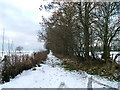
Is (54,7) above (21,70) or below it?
above

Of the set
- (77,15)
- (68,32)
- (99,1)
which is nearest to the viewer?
(99,1)

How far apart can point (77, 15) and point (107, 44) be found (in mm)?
4205

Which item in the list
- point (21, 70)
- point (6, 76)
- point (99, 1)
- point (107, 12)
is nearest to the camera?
point (6, 76)

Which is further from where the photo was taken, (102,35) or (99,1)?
(102,35)

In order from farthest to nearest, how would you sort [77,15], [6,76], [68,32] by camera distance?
1. [68,32]
2. [77,15]
3. [6,76]

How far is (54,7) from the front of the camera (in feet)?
56.4

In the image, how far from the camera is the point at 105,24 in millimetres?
16031

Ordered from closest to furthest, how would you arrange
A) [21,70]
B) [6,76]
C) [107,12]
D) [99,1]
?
1. [6,76]
2. [21,70]
3. [99,1]
4. [107,12]

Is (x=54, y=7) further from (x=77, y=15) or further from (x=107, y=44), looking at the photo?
(x=107, y=44)

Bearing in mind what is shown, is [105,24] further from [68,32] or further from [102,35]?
[68,32]

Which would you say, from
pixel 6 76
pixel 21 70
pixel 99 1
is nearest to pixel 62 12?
pixel 99 1

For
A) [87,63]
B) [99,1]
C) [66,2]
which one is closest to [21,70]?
[87,63]

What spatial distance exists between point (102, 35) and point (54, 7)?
18.8 feet

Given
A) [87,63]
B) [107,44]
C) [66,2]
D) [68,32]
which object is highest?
[66,2]
